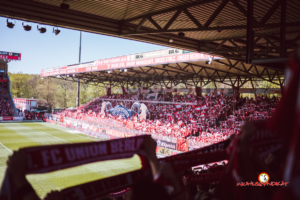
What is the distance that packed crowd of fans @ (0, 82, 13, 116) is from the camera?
130 feet

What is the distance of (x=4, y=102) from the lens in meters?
40.7

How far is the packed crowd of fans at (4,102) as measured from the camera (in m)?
39.6

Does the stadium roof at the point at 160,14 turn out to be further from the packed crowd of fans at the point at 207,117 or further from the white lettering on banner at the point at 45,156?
the packed crowd of fans at the point at 207,117

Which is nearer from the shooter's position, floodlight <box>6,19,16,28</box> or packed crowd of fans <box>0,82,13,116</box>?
floodlight <box>6,19,16,28</box>

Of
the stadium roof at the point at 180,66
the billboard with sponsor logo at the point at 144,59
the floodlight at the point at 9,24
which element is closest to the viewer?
the floodlight at the point at 9,24

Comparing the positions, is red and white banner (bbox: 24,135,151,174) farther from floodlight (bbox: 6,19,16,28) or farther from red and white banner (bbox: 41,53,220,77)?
red and white banner (bbox: 41,53,220,77)

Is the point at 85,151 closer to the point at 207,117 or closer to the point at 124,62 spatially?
the point at 207,117

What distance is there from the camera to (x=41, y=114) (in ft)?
138

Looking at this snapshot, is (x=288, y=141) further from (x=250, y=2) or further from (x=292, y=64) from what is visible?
(x=250, y=2)

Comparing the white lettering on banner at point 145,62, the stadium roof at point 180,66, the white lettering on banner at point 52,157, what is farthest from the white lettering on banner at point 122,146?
the white lettering on banner at point 145,62

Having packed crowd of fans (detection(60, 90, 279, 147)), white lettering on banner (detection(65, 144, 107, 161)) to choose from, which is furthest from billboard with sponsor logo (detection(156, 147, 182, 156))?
white lettering on banner (detection(65, 144, 107, 161))

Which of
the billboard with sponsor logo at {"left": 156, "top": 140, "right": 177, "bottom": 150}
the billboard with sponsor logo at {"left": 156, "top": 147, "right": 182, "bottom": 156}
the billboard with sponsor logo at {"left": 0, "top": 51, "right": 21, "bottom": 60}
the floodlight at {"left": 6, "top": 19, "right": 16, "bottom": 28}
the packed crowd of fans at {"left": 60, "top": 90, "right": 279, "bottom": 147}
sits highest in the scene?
the billboard with sponsor logo at {"left": 0, "top": 51, "right": 21, "bottom": 60}

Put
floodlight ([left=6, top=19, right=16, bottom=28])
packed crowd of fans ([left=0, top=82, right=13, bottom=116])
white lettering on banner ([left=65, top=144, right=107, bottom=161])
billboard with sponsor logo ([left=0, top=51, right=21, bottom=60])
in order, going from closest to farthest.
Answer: white lettering on banner ([left=65, top=144, right=107, bottom=161]) < floodlight ([left=6, top=19, right=16, bottom=28]) < packed crowd of fans ([left=0, top=82, right=13, bottom=116]) < billboard with sponsor logo ([left=0, top=51, right=21, bottom=60])

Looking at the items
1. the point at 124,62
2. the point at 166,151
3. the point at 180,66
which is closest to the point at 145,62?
the point at 124,62
